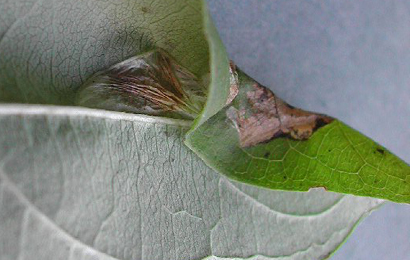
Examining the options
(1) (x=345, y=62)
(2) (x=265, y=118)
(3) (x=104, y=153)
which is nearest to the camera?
(3) (x=104, y=153)

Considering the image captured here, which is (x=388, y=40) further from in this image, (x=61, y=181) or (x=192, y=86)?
(x=61, y=181)

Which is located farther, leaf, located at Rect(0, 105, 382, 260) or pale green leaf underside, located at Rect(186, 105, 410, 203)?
pale green leaf underside, located at Rect(186, 105, 410, 203)

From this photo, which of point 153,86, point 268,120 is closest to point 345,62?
point 268,120

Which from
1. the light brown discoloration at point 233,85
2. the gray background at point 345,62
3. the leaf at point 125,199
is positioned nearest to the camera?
the leaf at point 125,199

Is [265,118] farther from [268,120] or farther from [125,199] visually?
[125,199]

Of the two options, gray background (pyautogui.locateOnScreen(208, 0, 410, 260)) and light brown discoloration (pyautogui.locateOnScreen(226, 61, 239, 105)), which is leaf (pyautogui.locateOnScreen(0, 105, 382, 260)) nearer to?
light brown discoloration (pyautogui.locateOnScreen(226, 61, 239, 105))

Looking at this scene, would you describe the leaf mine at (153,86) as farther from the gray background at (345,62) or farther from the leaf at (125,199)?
the gray background at (345,62)

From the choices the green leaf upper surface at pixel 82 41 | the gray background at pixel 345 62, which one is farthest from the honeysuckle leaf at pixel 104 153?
the gray background at pixel 345 62

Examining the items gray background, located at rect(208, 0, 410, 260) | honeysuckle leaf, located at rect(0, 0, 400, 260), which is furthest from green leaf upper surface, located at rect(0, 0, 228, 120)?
gray background, located at rect(208, 0, 410, 260)
